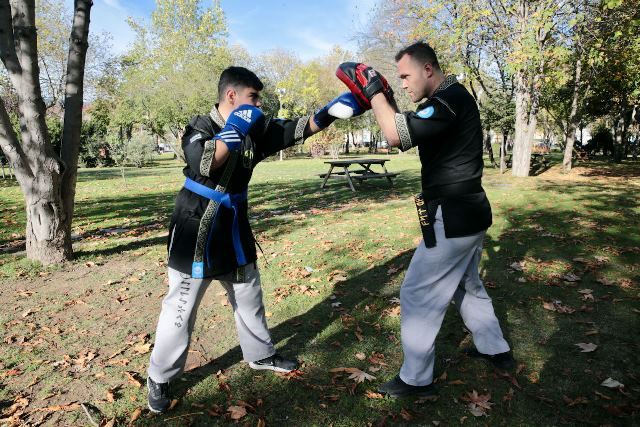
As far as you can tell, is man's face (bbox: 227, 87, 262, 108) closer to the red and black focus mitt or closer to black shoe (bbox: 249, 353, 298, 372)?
the red and black focus mitt

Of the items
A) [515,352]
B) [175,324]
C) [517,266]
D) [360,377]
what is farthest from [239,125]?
[517,266]

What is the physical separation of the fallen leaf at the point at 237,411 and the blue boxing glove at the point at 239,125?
1.81 metres

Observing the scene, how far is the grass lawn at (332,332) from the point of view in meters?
2.89

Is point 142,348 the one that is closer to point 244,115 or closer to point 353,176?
point 244,115

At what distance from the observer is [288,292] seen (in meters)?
5.08

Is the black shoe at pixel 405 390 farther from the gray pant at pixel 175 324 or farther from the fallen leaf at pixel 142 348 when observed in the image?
the fallen leaf at pixel 142 348

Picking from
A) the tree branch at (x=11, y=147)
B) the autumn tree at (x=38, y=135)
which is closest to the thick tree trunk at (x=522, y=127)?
the autumn tree at (x=38, y=135)

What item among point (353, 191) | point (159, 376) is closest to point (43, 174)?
point (159, 376)

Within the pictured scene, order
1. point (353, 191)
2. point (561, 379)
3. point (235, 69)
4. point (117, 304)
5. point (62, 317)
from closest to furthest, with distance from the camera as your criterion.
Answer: point (235, 69) → point (561, 379) → point (62, 317) → point (117, 304) → point (353, 191)

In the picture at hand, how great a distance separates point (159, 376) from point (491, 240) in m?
5.65

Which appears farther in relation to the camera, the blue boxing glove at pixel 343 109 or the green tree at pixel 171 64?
the green tree at pixel 171 64

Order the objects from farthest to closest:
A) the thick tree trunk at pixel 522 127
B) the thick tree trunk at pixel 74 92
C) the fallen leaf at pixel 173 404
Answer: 1. the thick tree trunk at pixel 522 127
2. the thick tree trunk at pixel 74 92
3. the fallen leaf at pixel 173 404

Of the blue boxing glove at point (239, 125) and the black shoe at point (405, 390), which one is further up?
Result: the blue boxing glove at point (239, 125)

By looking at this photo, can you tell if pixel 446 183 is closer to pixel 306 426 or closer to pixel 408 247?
pixel 306 426
